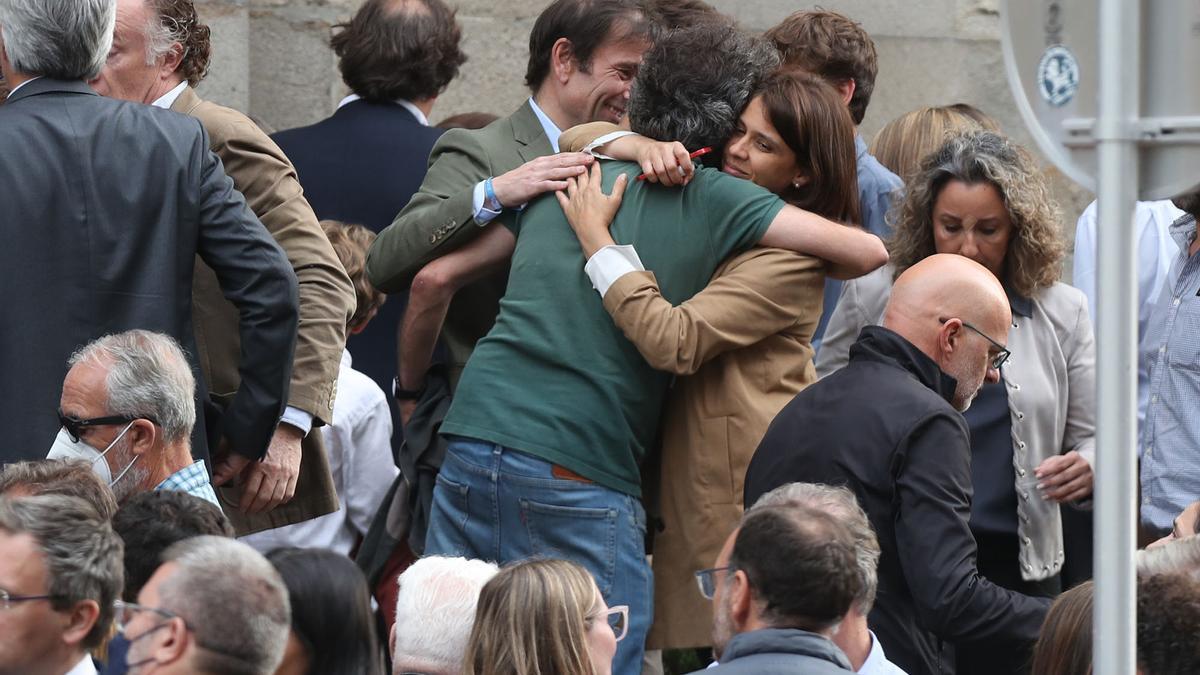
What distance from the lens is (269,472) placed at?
435 centimetres

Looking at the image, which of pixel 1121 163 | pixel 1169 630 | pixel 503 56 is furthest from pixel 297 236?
pixel 503 56

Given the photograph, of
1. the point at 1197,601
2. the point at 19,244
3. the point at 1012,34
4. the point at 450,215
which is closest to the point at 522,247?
the point at 450,215

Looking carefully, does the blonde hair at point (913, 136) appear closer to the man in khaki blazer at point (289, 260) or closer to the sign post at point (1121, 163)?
the man in khaki blazer at point (289, 260)

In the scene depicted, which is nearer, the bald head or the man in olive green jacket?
the bald head

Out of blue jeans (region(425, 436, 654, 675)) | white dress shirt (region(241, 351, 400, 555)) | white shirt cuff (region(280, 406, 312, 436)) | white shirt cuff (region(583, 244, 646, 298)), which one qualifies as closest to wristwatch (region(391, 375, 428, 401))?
white shirt cuff (region(280, 406, 312, 436))

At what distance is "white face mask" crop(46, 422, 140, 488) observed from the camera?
3.85 metres

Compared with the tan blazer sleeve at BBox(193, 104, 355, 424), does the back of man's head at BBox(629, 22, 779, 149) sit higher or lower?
higher

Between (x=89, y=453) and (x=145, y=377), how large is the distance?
192 mm

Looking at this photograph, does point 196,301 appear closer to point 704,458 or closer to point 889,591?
point 704,458

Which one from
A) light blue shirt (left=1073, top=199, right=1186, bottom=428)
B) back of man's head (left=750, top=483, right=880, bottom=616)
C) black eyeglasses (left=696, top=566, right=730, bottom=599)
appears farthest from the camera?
light blue shirt (left=1073, top=199, right=1186, bottom=428)

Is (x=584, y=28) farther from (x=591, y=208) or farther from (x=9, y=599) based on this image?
(x=9, y=599)

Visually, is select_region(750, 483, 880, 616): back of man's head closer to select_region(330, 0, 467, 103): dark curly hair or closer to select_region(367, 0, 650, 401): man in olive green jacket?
select_region(367, 0, 650, 401): man in olive green jacket

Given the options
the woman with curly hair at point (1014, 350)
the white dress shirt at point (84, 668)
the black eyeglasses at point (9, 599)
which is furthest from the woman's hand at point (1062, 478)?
the black eyeglasses at point (9, 599)

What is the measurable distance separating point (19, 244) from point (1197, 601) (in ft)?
7.83
